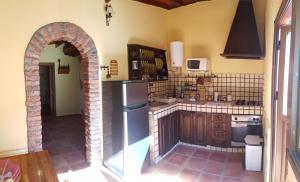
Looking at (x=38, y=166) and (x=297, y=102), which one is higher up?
(x=297, y=102)

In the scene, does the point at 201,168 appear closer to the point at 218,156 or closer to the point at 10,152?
the point at 218,156

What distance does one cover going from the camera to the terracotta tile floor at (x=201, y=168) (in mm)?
3207

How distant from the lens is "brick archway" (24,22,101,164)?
2.78 meters

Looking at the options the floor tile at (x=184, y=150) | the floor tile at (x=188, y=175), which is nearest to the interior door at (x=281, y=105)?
the floor tile at (x=188, y=175)

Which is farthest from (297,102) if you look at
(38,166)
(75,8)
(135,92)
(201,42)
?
(201,42)

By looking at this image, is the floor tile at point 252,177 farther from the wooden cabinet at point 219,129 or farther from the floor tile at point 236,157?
the wooden cabinet at point 219,129

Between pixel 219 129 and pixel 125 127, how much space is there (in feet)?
6.11

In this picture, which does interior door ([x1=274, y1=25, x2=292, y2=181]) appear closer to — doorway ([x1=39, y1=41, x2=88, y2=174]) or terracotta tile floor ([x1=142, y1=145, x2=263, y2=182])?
terracotta tile floor ([x1=142, y1=145, x2=263, y2=182])

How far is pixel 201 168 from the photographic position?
11.5 ft

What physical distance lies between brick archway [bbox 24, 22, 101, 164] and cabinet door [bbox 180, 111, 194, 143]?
166 centimetres

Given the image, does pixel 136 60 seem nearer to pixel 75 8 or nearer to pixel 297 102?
pixel 75 8

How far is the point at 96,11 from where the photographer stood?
11.1 ft

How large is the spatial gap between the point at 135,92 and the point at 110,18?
1.28 meters

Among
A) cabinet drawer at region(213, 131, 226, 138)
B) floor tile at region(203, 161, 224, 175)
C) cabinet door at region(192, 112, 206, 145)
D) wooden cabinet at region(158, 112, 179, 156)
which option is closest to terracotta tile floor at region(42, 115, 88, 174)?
wooden cabinet at region(158, 112, 179, 156)
